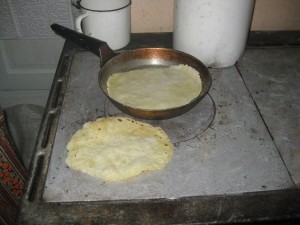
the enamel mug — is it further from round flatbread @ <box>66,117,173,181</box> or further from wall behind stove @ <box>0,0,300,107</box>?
round flatbread @ <box>66,117,173,181</box>

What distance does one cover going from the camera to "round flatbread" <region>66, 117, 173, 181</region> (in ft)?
3.19

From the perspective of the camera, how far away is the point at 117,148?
41.2 inches

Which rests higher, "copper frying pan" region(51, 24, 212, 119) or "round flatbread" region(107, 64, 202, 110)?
"copper frying pan" region(51, 24, 212, 119)

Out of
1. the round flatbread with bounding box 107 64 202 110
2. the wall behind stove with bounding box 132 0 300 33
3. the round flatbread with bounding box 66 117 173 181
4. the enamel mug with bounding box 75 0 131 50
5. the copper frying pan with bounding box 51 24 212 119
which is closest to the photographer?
the round flatbread with bounding box 66 117 173 181

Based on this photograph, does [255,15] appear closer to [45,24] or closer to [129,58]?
[129,58]

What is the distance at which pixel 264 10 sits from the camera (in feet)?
5.64

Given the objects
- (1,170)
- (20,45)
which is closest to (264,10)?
(20,45)

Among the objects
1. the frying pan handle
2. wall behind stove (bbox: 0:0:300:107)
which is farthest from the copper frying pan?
wall behind stove (bbox: 0:0:300:107)

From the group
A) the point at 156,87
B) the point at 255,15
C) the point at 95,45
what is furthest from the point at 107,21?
the point at 255,15

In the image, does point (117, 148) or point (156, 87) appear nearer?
point (117, 148)

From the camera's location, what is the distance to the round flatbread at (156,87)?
1.19 metres

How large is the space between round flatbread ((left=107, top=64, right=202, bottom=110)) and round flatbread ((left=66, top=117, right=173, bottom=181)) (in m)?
0.10

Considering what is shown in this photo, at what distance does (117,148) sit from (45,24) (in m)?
1.13

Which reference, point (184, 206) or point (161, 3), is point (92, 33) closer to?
point (161, 3)
